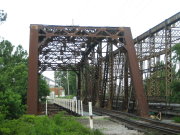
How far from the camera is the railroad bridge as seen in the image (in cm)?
2108

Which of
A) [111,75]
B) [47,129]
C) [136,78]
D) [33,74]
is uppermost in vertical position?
[111,75]

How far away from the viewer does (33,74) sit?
70.1ft

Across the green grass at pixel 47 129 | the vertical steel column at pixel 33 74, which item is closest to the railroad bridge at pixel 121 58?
the vertical steel column at pixel 33 74

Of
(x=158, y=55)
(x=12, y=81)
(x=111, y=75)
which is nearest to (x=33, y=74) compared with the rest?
(x=111, y=75)

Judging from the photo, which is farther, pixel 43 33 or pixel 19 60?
pixel 19 60

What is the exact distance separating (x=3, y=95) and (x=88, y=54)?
2087 centimetres

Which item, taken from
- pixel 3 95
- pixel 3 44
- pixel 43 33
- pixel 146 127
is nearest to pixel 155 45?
pixel 43 33

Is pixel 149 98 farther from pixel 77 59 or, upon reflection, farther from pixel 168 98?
pixel 77 59

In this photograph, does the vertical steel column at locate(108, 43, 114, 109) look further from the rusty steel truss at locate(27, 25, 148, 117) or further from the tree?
the tree

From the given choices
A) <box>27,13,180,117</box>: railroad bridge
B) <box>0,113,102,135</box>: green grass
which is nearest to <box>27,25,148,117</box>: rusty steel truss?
<box>27,13,180,117</box>: railroad bridge

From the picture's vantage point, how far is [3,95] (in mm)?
13414

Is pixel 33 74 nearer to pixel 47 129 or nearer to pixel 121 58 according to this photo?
pixel 121 58

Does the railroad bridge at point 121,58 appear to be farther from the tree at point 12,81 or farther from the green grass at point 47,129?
the green grass at point 47,129

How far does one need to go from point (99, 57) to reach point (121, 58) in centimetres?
233
